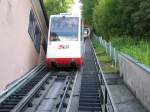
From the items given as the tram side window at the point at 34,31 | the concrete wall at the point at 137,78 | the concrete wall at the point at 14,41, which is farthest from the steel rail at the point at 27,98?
the tram side window at the point at 34,31

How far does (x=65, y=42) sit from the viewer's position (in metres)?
22.3

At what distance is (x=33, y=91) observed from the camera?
15.9 m

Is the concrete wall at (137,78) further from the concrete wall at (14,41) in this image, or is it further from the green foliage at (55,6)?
the green foliage at (55,6)

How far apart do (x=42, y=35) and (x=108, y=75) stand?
329 inches

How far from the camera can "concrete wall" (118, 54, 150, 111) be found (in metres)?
13.3

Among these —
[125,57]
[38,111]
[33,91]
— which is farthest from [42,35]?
[38,111]

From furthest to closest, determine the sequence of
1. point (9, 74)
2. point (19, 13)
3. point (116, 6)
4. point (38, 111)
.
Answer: point (116, 6) → point (19, 13) → point (9, 74) → point (38, 111)

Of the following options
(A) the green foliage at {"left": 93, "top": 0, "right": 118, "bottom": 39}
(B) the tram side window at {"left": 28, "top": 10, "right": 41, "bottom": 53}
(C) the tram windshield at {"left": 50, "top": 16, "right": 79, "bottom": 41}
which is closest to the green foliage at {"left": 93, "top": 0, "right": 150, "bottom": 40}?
(A) the green foliage at {"left": 93, "top": 0, "right": 118, "bottom": 39}

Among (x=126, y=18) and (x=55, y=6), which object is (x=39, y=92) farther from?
(x=55, y=6)

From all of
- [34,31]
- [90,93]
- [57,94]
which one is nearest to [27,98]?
[57,94]

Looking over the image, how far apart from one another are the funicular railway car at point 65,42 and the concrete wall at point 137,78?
11.6ft

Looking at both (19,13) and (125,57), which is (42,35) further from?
(125,57)

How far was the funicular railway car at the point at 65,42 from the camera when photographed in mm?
21844

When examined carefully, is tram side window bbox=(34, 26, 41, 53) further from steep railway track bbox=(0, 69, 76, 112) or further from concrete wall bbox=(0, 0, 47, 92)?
steep railway track bbox=(0, 69, 76, 112)
